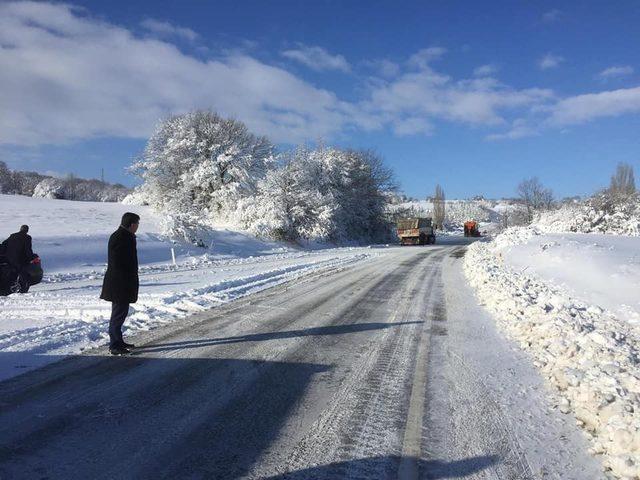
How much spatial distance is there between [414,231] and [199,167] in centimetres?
2150

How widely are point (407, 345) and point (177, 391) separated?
3536 millimetres

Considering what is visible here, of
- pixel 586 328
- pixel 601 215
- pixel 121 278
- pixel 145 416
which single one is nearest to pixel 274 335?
pixel 121 278

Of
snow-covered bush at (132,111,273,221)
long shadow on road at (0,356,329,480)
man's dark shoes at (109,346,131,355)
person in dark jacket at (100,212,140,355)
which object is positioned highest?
snow-covered bush at (132,111,273,221)

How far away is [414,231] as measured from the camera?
44.7m

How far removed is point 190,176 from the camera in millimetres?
39906

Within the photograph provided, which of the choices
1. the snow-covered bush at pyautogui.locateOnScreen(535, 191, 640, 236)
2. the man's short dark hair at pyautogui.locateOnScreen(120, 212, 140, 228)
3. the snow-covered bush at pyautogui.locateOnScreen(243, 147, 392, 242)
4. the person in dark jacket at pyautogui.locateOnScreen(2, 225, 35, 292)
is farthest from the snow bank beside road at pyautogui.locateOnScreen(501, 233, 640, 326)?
the snow-covered bush at pyautogui.locateOnScreen(243, 147, 392, 242)

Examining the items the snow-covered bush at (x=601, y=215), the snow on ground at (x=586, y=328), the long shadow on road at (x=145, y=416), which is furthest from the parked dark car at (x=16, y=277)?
the snow-covered bush at (x=601, y=215)

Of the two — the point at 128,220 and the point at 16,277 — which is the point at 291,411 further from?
the point at 16,277

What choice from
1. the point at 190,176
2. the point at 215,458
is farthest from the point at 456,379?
the point at 190,176

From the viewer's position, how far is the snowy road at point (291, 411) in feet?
11.2

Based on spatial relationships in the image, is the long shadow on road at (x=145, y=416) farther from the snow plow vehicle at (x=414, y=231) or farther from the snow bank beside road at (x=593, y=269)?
the snow plow vehicle at (x=414, y=231)

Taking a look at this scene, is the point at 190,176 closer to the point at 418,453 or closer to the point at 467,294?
the point at 467,294

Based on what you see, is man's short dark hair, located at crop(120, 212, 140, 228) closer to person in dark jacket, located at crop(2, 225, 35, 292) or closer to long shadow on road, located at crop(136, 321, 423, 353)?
long shadow on road, located at crop(136, 321, 423, 353)

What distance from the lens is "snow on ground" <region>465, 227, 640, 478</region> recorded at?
3.88m
